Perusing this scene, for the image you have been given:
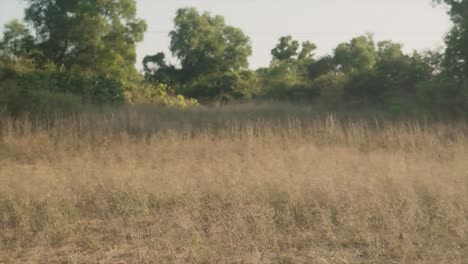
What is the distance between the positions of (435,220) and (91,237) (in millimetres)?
3543

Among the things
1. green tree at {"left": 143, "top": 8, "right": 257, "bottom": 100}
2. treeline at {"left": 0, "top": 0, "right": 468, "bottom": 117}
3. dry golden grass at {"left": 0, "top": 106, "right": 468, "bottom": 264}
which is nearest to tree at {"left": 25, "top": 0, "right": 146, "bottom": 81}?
treeline at {"left": 0, "top": 0, "right": 468, "bottom": 117}

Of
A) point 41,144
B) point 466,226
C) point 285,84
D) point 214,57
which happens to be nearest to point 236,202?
point 466,226

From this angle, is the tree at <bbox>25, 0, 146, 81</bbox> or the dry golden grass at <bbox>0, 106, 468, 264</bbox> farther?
the tree at <bbox>25, 0, 146, 81</bbox>

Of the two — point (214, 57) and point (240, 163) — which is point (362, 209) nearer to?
point (240, 163)

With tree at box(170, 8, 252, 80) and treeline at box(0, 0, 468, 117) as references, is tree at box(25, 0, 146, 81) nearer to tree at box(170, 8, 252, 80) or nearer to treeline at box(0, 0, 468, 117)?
treeline at box(0, 0, 468, 117)

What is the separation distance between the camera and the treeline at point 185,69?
16828 millimetres

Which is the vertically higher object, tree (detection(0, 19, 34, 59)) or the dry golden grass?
tree (detection(0, 19, 34, 59))

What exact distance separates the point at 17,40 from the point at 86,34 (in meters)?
4.20

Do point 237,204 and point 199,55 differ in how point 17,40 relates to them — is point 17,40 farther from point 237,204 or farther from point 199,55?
point 237,204

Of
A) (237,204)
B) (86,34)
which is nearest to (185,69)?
(86,34)

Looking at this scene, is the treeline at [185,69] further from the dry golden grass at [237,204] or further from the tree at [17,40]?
the dry golden grass at [237,204]

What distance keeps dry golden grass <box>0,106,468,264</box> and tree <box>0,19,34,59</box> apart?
56.1 ft

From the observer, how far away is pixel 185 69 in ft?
111

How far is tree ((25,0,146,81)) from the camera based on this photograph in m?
23.1
